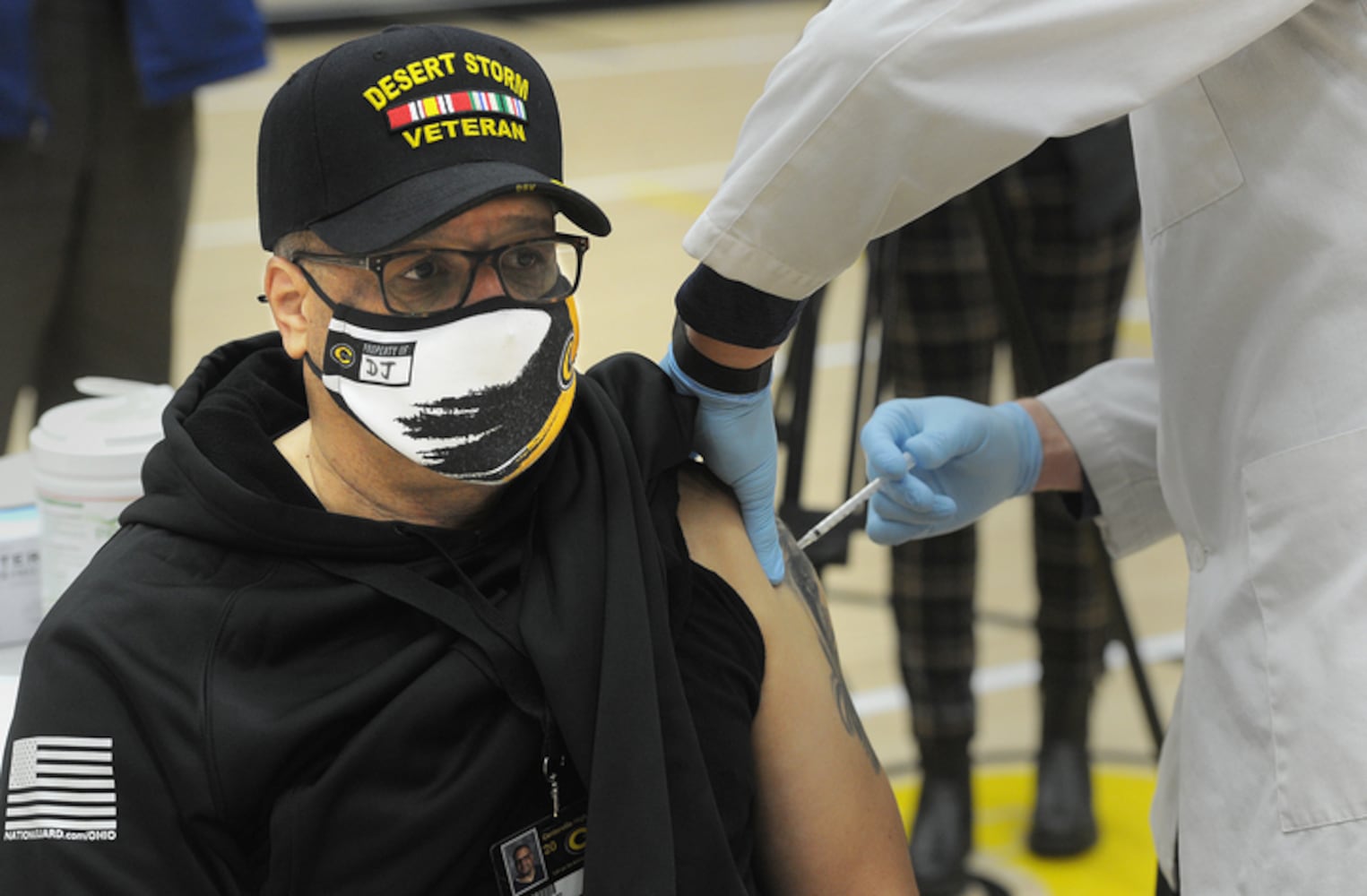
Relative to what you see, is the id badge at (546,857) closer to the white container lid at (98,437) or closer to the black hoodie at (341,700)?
the black hoodie at (341,700)

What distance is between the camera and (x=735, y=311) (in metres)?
→ 1.36

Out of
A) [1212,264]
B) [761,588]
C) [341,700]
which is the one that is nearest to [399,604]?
[341,700]

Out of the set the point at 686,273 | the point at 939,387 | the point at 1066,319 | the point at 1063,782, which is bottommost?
the point at 1063,782

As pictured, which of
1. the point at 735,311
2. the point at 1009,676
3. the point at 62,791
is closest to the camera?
the point at 62,791

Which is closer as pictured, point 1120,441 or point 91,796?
point 91,796

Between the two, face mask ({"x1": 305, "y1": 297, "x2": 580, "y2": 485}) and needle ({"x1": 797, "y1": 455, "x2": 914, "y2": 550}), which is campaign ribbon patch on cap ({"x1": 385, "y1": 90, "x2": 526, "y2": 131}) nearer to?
face mask ({"x1": 305, "y1": 297, "x2": 580, "y2": 485})

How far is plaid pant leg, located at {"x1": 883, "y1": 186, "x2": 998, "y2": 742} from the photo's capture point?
250cm

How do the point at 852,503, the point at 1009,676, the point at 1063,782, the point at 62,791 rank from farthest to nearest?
the point at 1009,676, the point at 1063,782, the point at 852,503, the point at 62,791

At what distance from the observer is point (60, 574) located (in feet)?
5.00

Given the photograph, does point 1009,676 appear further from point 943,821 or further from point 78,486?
point 78,486

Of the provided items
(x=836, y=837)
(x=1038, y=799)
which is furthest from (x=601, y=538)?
(x=1038, y=799)

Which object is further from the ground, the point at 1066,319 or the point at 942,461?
A: the point at 942,461

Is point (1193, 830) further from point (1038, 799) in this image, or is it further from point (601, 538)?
point (1038, 799)

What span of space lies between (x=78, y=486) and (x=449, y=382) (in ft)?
1.60
